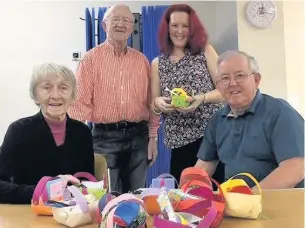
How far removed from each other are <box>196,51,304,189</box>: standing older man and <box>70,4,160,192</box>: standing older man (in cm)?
52

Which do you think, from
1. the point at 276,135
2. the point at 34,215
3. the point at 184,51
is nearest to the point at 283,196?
the point at 276,135

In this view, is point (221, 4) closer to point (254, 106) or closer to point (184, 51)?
point (184, 51)

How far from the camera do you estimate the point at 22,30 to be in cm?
387

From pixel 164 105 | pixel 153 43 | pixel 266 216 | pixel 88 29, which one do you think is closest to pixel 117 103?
pixel 164 105

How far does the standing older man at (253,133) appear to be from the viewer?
1.38 meters

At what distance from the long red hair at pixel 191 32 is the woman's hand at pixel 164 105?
28cm

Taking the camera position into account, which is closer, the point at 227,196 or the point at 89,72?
the point at 227,196

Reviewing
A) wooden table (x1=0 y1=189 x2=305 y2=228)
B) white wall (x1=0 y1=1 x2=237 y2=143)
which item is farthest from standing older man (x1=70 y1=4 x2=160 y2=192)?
white wall (x1=0 y1=1 x2=237 y2=143)

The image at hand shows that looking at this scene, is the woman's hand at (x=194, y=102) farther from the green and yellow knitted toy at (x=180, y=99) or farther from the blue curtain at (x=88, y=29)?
the blue curtain at (x=88, y=29)

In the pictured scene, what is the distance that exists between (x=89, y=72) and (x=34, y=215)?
111 cm

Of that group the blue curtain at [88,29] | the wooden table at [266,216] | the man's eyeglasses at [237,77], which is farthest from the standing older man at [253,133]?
the blue curtain at [88,29]

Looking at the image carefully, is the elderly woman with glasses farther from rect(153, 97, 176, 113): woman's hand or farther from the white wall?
the white wall

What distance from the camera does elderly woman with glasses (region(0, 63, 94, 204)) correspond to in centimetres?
144

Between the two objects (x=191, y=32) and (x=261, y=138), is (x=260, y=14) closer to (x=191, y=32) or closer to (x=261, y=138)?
(x=191, y=32)
